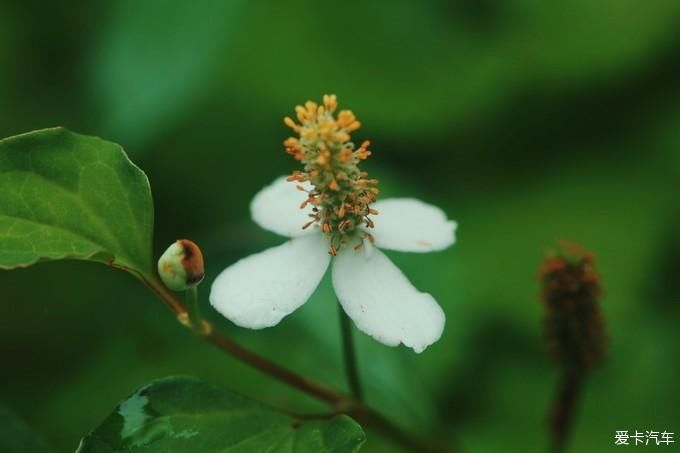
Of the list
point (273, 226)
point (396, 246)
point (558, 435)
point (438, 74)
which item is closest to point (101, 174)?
point (273, 226)

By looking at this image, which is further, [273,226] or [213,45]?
[213,45]

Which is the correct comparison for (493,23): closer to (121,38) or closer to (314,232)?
(121,38)

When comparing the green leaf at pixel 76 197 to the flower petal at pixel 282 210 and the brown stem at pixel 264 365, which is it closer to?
the brown stem at pixel 264 365

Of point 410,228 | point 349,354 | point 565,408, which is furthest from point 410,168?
point 349,354

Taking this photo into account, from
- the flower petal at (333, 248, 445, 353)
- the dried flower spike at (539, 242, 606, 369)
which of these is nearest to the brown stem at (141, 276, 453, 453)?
the flower petal at (333, 248, 445, 353)

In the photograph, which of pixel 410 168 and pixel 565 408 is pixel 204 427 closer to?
pixel 565 408

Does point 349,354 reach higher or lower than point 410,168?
lower
